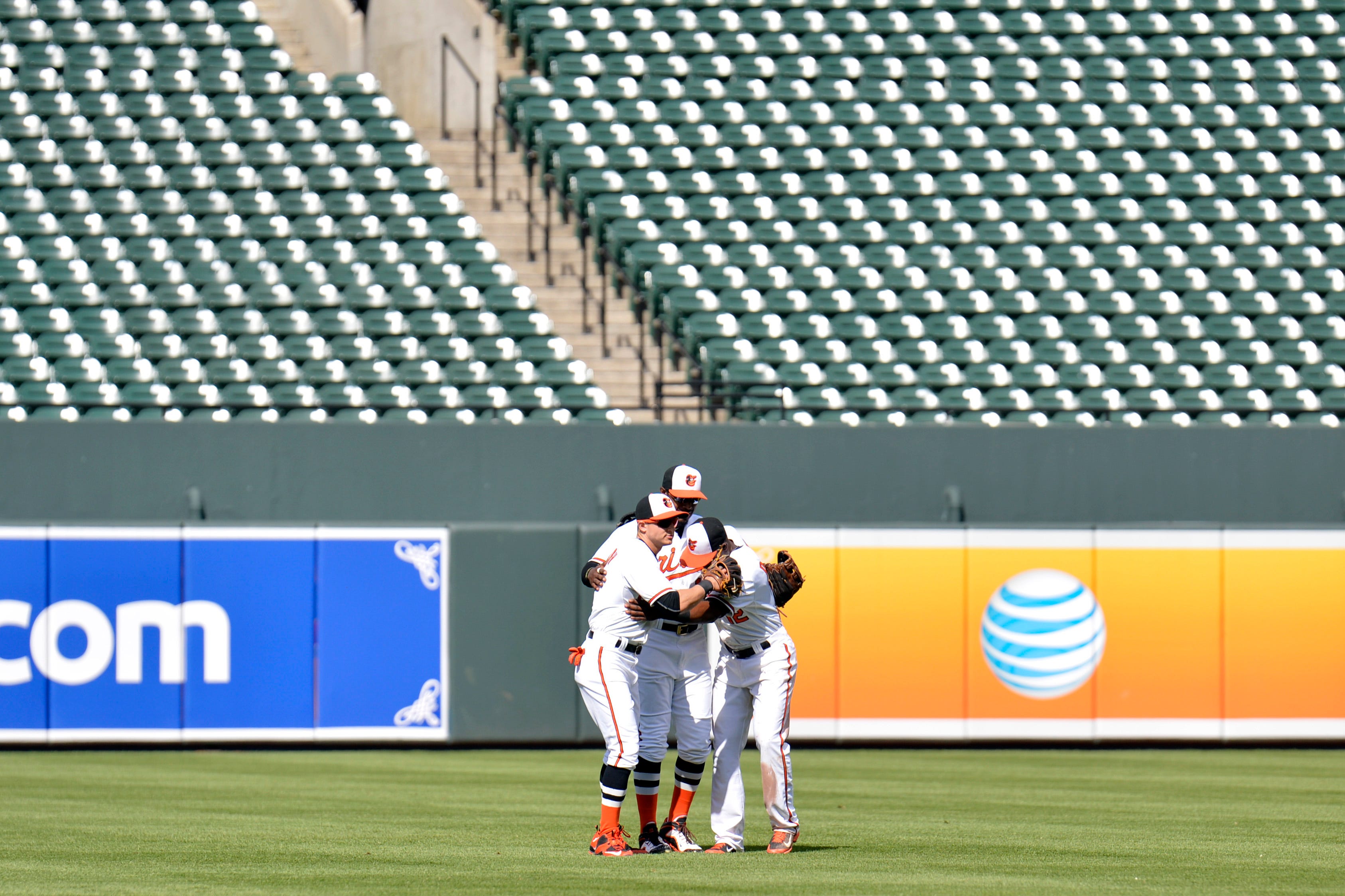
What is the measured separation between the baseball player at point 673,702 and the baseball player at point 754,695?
0.10 m

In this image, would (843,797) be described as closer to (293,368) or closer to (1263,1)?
(293,368)

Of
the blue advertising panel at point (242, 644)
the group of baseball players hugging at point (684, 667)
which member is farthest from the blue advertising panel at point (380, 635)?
the group of baseball players hugging at point (684, 667)

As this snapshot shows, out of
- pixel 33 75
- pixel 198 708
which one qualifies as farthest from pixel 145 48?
pixel 198 708

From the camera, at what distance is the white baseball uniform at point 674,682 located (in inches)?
336

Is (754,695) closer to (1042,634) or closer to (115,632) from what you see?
(1042,634)

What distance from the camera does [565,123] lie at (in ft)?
66.2

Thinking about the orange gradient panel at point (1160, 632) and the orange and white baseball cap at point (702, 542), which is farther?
the orange gradient panel at point (1160, 632)

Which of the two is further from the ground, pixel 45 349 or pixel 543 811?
pixel 45 349

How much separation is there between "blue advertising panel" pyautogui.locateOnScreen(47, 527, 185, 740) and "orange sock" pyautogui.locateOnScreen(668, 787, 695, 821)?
7691 mm

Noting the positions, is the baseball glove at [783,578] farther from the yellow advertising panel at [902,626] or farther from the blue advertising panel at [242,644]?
the blue advertising panel at [242,644]

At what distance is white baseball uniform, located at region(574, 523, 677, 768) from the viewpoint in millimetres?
8375

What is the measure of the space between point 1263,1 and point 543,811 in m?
16.1

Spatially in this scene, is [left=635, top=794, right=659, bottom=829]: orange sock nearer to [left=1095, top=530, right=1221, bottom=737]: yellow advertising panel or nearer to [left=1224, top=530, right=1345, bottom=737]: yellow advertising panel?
[left=1095, top=530, right=1221, bottom=737]: yellow advertising panel

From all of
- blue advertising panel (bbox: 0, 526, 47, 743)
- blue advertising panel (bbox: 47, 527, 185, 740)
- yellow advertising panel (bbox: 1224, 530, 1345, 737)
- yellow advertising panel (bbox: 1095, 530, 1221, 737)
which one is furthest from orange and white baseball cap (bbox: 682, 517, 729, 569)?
yellow advertising panel (bbox: 1224, 530, 1345, 737)
